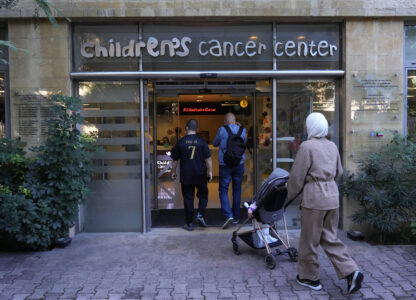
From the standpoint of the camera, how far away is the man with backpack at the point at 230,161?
258 inches

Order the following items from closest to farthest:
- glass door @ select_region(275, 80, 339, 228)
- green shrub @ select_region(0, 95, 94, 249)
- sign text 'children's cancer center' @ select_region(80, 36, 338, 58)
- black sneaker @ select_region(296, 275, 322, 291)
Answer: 1. black sneaker @ select_region(296, 275, 322, 291)
2. green shrub @ select_region(0, 95, 94, 249)
3. sign text 'children's cancer center' @ select_region(80, 36, 338, 58)
4. glass door @ select_region(275, 80, 339, 228)

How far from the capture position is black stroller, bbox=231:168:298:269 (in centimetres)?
463

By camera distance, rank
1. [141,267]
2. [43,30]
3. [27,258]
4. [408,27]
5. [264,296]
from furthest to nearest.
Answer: [408,27] → [43,30] → [27,258] → [141,267] → [264,296]

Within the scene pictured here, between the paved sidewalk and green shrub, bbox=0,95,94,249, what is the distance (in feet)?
1.37

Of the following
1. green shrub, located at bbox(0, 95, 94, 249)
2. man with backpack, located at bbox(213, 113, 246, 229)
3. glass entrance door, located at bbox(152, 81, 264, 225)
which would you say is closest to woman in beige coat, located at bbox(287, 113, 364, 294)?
man with backpack, located at bbox(213, 113, 246, 229)

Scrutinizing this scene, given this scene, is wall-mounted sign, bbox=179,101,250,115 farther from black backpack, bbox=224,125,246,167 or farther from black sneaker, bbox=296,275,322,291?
black sneaker, bbox=296,275,322,291

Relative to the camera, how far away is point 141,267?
491cm

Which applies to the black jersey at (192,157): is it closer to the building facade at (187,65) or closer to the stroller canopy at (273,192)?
the building facade at (187,65)

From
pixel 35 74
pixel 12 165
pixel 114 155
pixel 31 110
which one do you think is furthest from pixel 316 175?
pixel 35 74

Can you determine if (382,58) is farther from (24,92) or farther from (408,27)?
(24,92)

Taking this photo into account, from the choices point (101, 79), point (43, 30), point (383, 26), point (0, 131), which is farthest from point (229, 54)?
point (0, 131)

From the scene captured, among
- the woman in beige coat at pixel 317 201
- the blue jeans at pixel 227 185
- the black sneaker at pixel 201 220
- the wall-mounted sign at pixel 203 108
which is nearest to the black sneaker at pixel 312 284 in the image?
the woman in beige coat at pixel 317 201

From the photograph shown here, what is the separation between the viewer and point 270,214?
16.0ft

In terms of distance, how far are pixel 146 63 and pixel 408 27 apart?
4748 millimetres
